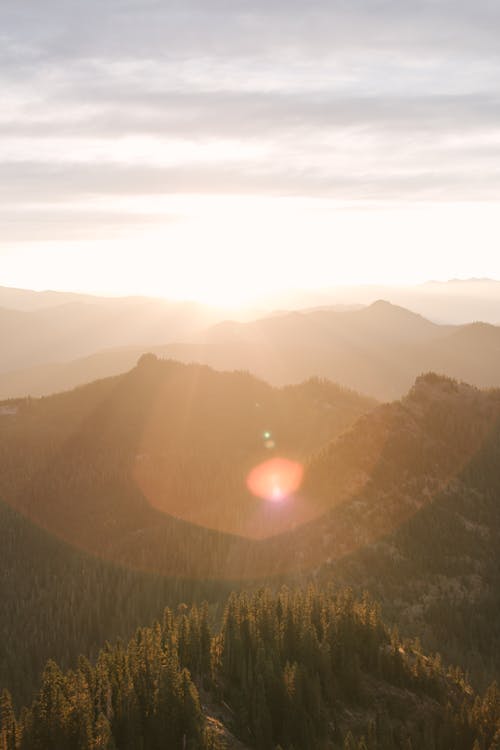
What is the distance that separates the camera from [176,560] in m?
146

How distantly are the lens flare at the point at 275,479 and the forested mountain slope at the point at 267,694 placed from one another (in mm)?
67040

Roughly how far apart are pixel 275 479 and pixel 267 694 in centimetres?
9937

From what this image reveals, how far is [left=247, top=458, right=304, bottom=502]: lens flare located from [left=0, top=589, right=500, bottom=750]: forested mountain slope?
67.0 meters

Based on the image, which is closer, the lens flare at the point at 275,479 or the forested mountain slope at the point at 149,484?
the lens flare at the point at 275,479

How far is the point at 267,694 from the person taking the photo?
64.6m

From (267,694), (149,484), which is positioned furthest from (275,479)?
(267,694)

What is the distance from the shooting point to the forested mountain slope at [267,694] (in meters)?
53.2

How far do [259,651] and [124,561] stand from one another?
86.8m

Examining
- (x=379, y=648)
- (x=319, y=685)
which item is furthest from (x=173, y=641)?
(x=379, y=648)

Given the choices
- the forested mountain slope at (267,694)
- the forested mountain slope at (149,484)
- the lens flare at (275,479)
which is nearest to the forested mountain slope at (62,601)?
the forested mountain slope at (149,484)

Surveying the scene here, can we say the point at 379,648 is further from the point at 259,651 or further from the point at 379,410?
the point at 379,410

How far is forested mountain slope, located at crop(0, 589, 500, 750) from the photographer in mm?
53156

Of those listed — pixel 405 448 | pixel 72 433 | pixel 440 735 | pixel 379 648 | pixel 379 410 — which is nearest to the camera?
pixel 440 735

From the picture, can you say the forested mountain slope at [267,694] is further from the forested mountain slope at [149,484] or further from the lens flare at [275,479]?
the lens flare at [275,479]
